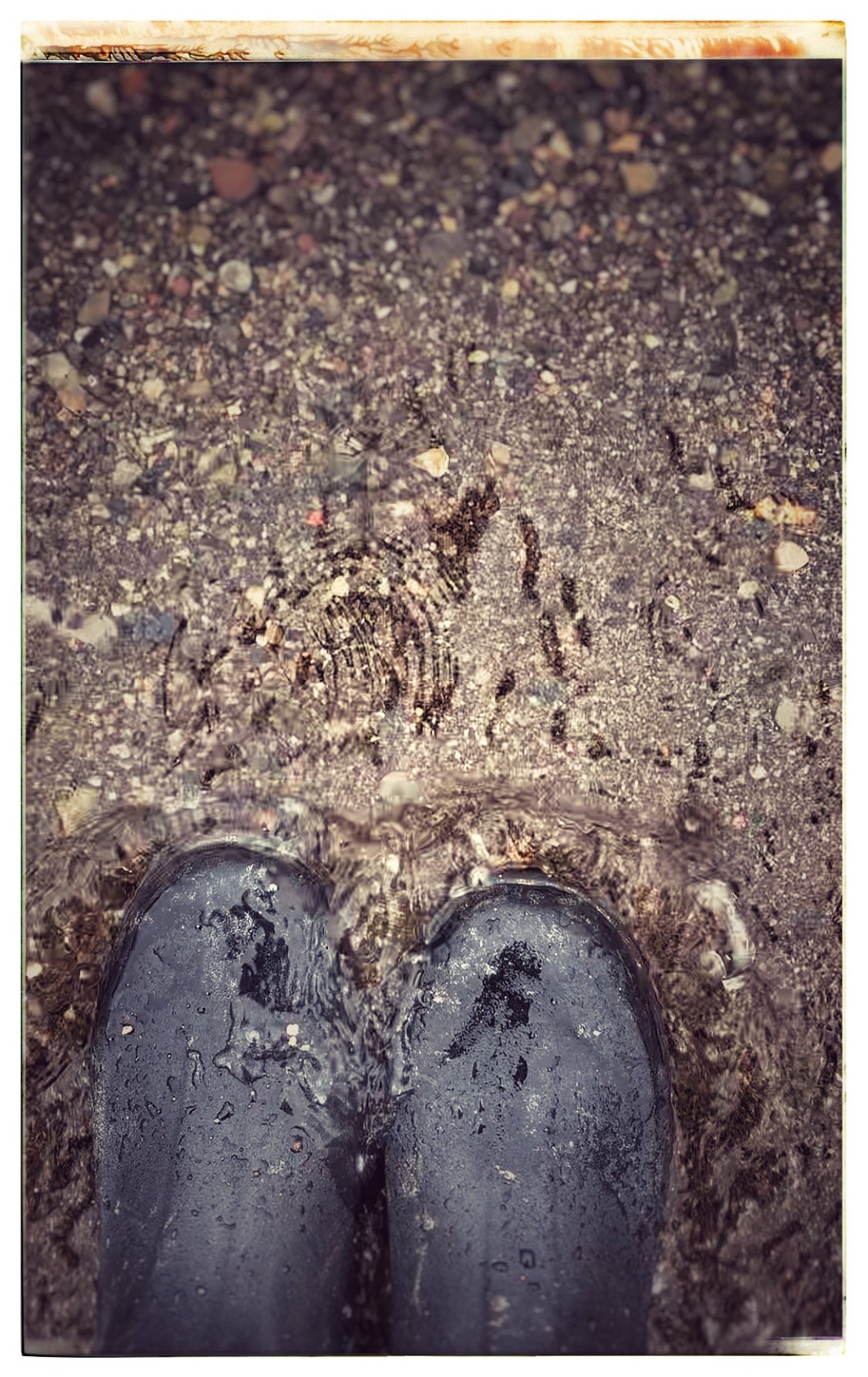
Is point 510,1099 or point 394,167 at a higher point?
point 394,167

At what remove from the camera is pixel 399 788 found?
100cm

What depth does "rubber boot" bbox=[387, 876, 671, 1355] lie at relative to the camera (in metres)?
0.96

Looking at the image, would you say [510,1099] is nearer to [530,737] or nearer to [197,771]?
[530,737]

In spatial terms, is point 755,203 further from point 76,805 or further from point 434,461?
point 76,805

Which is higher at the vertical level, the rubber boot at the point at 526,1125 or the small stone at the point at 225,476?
the small stone at the point at 225,476

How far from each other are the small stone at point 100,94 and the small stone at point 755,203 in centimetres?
76

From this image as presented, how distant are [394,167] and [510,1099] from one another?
114cm

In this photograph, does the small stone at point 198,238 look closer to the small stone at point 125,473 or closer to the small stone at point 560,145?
the small stone at point 125,473

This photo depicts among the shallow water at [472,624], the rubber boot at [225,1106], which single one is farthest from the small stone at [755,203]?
the rubber boot at [225,1106]

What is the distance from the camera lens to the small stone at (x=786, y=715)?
99 cm

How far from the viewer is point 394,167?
96 centimetres

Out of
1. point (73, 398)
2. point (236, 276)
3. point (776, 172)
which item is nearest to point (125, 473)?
point (73, 398)
